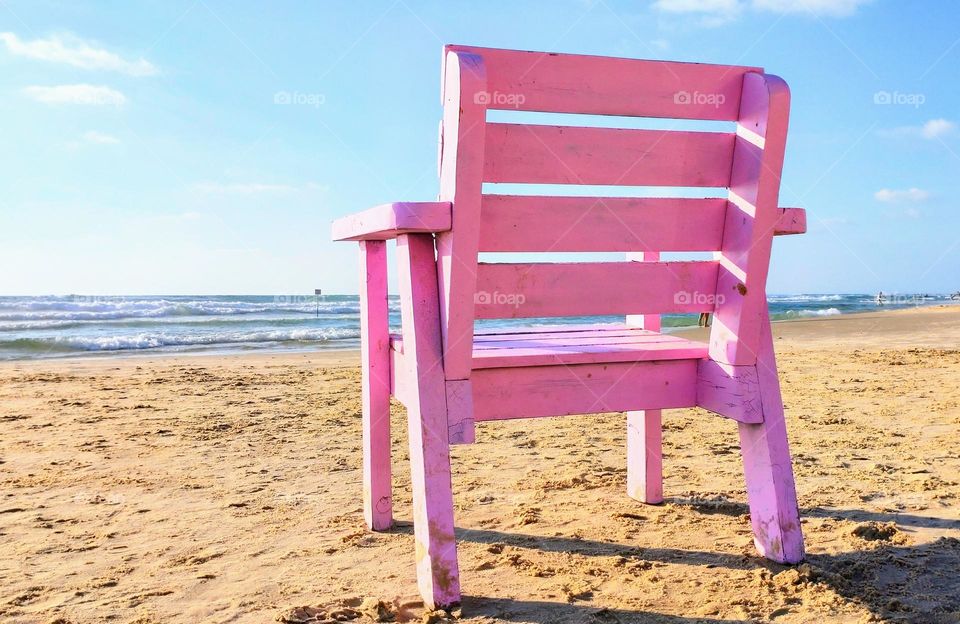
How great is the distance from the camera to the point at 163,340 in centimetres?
1428

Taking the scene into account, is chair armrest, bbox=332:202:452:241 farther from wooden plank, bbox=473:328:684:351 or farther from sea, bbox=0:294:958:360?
sea, bbox=0:294:958:360

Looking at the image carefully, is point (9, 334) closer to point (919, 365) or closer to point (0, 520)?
point (0, 520)

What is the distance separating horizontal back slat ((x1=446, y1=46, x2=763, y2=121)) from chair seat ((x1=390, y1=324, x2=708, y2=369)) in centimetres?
80

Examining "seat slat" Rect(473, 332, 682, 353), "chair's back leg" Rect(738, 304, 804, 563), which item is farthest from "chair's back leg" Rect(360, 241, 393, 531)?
"chair's back leg" Rect(738, 304, 804, 563)

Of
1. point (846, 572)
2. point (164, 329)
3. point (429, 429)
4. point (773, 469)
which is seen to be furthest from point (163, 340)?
point (846, 572)

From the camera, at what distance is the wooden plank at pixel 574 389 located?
7.89ft

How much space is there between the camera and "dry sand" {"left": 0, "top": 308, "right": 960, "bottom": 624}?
91.9 inches

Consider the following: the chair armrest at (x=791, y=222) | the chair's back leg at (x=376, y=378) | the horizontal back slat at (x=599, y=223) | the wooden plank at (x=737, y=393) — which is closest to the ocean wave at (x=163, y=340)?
the chair's back leg at (x=376, y=378)

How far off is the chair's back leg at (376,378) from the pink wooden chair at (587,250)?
312mm

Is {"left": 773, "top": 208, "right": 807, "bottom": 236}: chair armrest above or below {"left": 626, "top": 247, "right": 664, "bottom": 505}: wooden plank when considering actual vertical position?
above

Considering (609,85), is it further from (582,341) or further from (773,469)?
(773,469)

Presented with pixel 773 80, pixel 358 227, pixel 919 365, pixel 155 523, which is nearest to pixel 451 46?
pixel 358 227

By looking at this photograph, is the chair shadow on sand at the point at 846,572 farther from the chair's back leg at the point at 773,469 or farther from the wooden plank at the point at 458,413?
the wooden plank at the point at 458,413

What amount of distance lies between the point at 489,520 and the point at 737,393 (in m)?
1.28
